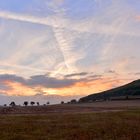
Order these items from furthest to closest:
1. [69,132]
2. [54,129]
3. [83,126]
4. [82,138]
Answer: [83,126] → [54,129] → [69,132] → [82,138]

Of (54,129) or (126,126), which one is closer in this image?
(54,129)

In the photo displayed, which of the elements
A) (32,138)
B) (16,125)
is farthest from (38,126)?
(32,138)

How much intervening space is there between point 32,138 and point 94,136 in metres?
6.11

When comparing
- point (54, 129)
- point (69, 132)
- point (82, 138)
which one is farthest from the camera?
point (54, 129)

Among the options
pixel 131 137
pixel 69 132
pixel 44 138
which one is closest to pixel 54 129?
pixel 69 132

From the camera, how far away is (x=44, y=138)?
4088cm

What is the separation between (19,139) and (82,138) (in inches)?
240

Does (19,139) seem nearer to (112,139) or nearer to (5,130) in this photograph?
(5,130)

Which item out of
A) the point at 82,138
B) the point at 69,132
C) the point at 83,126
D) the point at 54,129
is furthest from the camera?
the point at 83,126

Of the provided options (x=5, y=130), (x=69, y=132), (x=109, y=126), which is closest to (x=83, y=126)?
(x=109, y=126)

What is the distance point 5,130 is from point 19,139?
5488 millimetres

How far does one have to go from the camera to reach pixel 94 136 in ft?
137

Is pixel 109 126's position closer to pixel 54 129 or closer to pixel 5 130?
pixel 54 129

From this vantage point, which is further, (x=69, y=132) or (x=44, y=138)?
(x=69, y=132)
